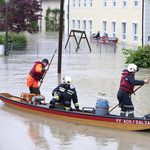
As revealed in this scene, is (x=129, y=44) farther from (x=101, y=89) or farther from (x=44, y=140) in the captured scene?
(x=44, y=140)

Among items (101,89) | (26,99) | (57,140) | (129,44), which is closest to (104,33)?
(129,44)

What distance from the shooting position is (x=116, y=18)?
39.0m

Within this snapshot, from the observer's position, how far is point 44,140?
7824mm

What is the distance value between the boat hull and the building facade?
916 inches

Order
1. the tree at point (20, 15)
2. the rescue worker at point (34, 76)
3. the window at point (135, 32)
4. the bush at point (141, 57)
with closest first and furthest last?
the rescue worker at point (34, 76) < the bush at point (141, 57) < the tree at point (20, 15) < the window at point (135, 32)

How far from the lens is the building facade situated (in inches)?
1268

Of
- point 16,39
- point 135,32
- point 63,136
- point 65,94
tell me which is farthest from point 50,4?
point 63,136

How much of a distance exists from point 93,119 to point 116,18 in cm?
3152

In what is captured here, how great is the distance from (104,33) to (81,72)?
24.9m

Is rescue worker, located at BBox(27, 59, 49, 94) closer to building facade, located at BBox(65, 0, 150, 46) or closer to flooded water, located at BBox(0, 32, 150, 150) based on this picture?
flooded water, located at BBox(0, 32, 150, 150)

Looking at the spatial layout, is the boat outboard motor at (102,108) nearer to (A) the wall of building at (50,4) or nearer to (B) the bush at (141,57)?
(B) the bush at (141,57)

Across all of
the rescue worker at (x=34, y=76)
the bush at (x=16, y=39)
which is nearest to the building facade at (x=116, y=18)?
the bush at (x=16, y=39)

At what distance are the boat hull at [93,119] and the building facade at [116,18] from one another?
2327cm

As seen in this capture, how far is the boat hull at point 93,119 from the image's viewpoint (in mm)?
8148
